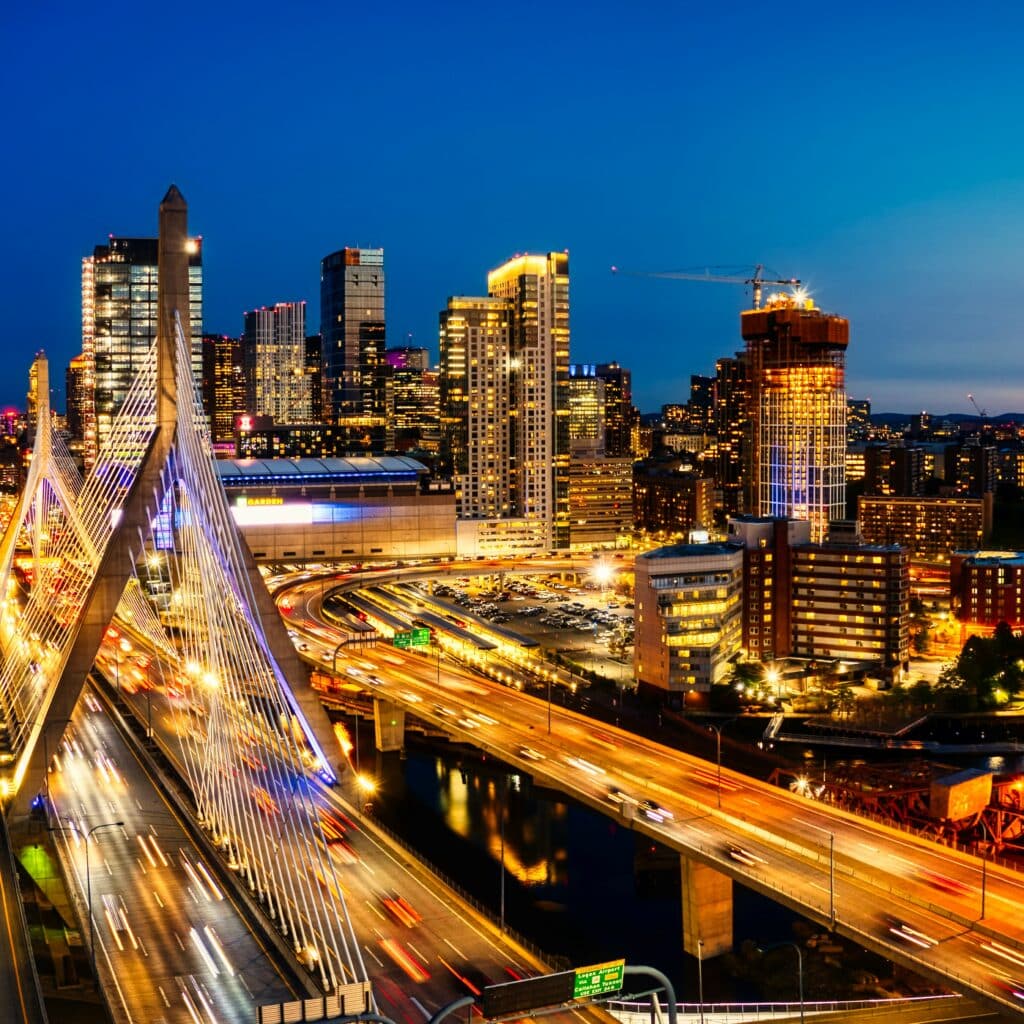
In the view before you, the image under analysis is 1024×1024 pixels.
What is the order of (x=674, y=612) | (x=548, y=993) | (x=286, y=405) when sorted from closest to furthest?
(x=548, y=993)
(x=674, y=612)
(x=286, y=405)

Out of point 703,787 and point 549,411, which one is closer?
point 703,787

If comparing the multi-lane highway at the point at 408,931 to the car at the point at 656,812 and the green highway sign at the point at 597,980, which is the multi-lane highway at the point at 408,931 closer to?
the green highway sign at the point at 597,980

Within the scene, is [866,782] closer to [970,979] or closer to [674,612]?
[674,612]

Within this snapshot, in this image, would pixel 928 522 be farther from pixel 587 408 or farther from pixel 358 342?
pixel 358 342

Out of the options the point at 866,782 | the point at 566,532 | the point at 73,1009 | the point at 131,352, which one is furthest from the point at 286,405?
the point at 73,1009

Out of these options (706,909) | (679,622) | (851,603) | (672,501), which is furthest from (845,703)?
(672,501)

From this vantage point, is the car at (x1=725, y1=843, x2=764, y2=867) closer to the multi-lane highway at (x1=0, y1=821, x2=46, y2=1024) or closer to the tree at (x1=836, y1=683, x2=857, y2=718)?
the multi-lane highway at (x1=0, y1=821, x2=46, y2=1024)
